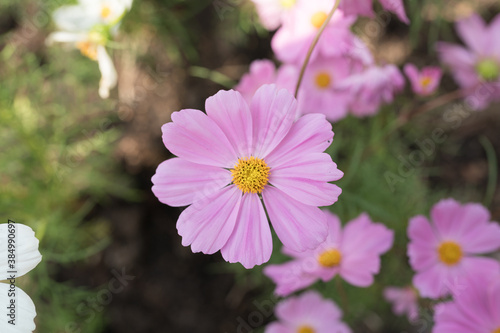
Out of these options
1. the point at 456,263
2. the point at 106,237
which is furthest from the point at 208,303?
the point at 456,263

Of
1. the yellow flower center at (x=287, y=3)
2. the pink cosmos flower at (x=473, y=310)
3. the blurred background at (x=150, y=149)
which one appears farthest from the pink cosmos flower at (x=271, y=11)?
the pink cosmos flower at (x=473, y=310)

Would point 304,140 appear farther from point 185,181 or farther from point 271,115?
point 185,181

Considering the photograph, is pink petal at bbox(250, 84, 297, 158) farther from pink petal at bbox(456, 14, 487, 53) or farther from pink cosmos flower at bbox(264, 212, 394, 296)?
pink petal at bbox(456, 14, 487, 53)

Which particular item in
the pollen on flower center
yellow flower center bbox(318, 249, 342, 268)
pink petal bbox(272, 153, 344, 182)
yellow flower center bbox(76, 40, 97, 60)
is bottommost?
pink petal bbox(272, 153, 344, 182)

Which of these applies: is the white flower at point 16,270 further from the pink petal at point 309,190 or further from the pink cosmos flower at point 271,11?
the pink cosmos flower at point 271,11

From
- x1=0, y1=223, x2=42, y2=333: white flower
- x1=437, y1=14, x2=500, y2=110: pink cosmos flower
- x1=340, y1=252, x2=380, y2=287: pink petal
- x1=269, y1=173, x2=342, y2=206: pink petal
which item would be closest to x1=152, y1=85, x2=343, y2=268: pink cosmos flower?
x1=269, y1=173, x2=342, y2=206: pink petal

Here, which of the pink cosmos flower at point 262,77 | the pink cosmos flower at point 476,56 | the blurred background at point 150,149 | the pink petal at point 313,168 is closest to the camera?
the pink petal at point 313,168
